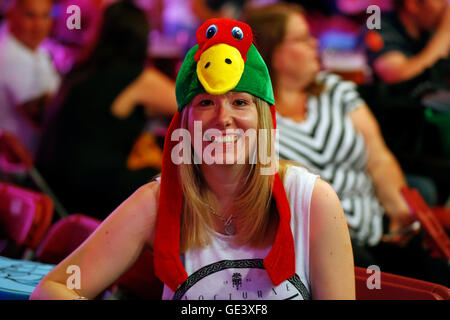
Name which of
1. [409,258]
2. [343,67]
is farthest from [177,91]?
[343,67]

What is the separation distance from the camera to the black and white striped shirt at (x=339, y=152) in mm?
2184

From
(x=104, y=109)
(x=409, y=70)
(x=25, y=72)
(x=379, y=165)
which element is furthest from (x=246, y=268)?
(x=25, y=72)

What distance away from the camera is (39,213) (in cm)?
177

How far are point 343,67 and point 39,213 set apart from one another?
2.50 m

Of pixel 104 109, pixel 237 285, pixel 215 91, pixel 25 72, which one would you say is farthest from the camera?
pixel 25 72

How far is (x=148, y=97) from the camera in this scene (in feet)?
8.45

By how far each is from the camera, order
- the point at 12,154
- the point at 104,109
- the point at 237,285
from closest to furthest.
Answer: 1. the point at 237,285
2. the point at 104,109
3. the point at 12,154

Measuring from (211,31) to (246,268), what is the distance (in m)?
0.51

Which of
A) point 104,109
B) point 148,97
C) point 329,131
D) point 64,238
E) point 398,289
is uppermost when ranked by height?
point 148,97

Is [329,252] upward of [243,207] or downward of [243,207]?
downward

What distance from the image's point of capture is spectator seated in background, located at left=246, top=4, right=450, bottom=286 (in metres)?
2.21

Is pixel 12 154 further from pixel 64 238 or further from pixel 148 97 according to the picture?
pixel 64 238

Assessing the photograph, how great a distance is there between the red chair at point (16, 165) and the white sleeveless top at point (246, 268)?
131cm

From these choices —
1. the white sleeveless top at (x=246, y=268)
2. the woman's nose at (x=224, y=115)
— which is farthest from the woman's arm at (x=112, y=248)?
the woman's nose at (x=224, y=115)
